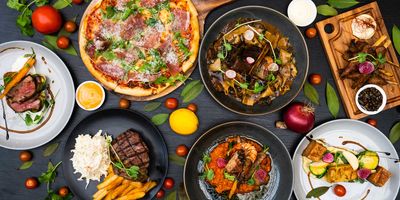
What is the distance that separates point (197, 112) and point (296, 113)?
91cm

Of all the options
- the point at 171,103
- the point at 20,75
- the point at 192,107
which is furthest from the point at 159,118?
the point at 20,75

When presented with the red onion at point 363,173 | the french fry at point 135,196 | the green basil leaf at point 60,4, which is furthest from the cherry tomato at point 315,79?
the green basil leaf at point 60,4

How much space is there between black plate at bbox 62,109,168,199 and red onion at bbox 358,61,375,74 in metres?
1.91

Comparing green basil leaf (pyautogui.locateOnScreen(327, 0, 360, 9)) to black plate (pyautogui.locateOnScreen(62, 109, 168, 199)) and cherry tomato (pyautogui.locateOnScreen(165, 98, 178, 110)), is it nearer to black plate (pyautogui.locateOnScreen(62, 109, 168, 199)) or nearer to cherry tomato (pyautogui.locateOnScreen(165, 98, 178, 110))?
cherry tomato (pyautogui.locateOnScreen(165, 98, 178, 110))

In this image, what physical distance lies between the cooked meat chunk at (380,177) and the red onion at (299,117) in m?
0.78

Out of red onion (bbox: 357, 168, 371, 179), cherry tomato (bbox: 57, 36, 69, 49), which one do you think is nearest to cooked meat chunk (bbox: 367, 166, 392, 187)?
red onion (bbox: 357, 168, 371, 179)

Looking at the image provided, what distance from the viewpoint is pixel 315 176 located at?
13.4 ft

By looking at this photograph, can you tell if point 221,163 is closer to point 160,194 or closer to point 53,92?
point 160,194

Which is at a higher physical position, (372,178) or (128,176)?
(128,176)

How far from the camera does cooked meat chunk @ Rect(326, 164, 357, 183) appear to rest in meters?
4.03

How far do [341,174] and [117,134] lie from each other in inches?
83.2

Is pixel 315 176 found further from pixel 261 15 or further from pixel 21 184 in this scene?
pixel 21 184

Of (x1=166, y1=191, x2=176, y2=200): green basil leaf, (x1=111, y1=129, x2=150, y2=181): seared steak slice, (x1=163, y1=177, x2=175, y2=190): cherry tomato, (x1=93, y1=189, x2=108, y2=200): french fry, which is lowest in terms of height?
(x1=166, y1=191, x2=176, y2=200): green basil leaf

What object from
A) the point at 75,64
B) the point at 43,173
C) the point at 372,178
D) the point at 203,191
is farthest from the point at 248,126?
the point at 43,173
